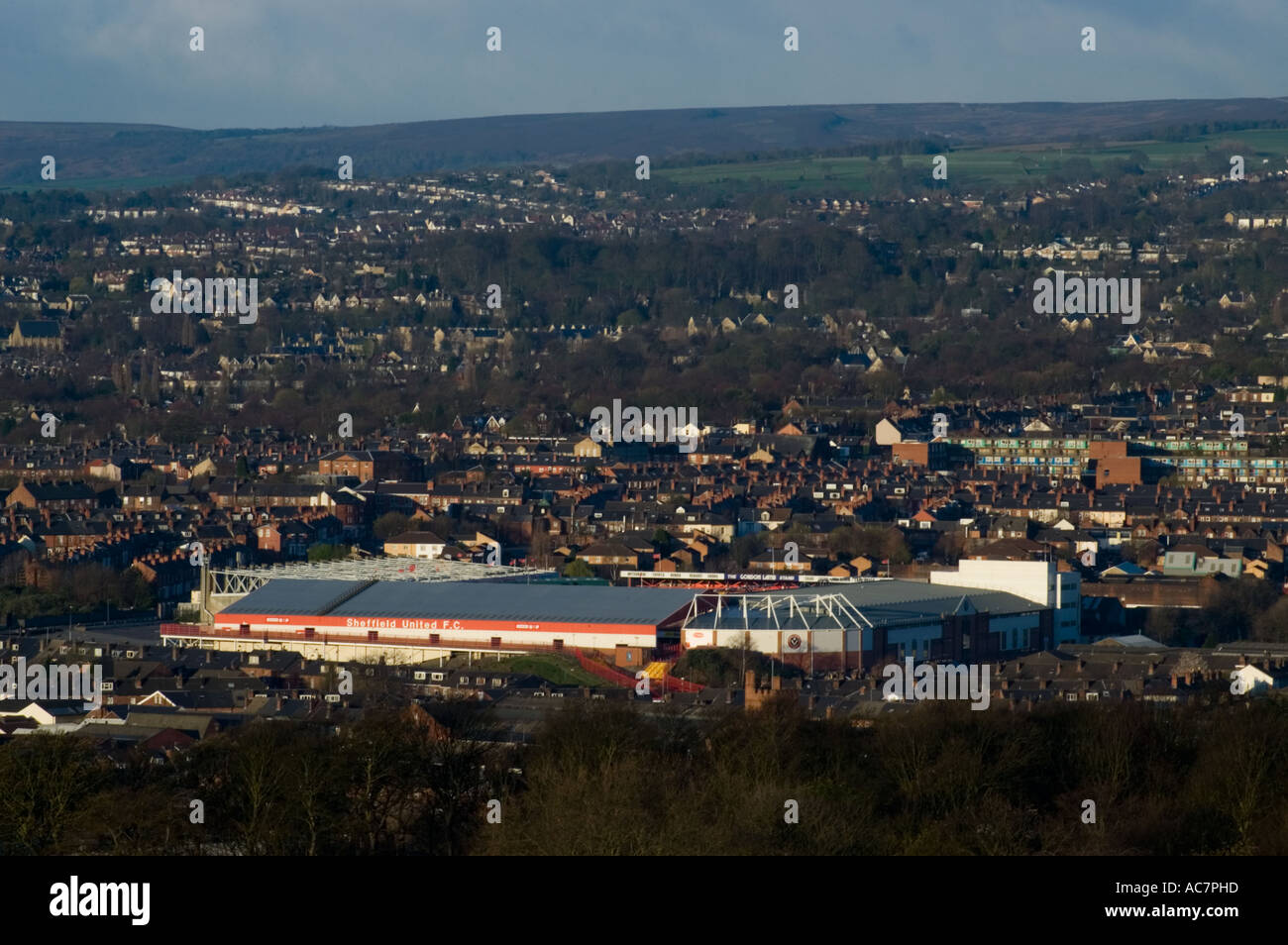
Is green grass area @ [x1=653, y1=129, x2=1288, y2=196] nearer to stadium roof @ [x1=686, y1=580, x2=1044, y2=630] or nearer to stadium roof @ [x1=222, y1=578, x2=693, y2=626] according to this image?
stadium roof @ [x1=686, y1=580, x2=1044, y2=630]

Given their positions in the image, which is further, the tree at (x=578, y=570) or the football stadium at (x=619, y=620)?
the tree at (x=578, y=570)
